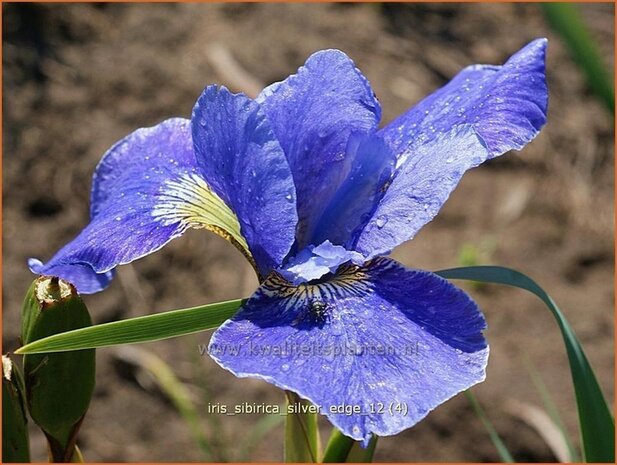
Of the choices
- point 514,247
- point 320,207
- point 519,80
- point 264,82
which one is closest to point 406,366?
point 320,207

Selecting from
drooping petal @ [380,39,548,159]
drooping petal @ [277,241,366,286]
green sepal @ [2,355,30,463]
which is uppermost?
drooping petal @ [380,39,548,159]

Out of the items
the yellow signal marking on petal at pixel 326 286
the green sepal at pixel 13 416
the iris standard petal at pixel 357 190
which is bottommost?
the green sepal at pixel 13 416

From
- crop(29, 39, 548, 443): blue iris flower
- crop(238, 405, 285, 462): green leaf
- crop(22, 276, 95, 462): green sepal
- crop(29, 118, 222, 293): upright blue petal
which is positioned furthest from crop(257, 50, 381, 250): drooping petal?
crop(238, 405, 285, 462): green leaf

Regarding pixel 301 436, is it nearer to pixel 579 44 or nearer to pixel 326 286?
pixel 326 286

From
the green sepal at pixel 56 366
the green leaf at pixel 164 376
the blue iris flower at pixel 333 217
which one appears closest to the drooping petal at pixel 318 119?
the blue iris flower at pixel 333 217

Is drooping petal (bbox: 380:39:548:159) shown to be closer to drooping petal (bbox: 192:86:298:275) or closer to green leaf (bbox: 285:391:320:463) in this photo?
drooping petal (bbox: 192:86:298:275)

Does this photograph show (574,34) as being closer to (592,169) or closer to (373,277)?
(373,277)

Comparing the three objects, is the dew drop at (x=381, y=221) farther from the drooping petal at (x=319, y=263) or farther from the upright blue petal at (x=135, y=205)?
the upright blue petal at (x=135, y=205)

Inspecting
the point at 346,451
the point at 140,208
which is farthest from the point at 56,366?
the point at 346,451
